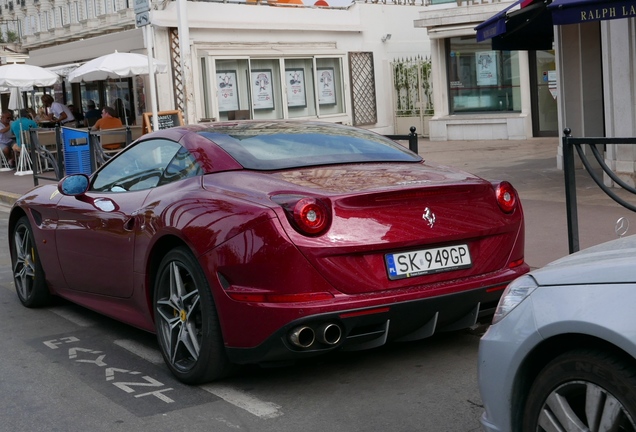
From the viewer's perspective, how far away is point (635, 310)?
2941mm

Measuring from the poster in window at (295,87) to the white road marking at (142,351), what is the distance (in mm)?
20217

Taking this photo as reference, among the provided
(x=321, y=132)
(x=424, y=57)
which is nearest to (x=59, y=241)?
(x=321, y=132)

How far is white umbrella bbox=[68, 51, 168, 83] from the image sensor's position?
780 inches

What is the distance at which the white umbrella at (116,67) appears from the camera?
1981 cm

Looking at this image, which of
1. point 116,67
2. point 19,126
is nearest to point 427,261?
point 116,67

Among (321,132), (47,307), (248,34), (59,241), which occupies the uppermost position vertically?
(248,34)

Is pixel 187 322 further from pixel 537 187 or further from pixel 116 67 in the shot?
pixel 116 67

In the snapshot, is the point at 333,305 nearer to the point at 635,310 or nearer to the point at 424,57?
the point at 635,310

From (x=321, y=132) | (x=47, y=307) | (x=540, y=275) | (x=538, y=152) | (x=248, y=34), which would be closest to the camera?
(x=540, y=275)

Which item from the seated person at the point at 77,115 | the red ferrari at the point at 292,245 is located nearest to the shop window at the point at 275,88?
the seated person at the point at 77,115

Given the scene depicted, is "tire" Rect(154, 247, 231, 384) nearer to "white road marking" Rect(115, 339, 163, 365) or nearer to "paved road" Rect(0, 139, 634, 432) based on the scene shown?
"paved road" Rect(0, 139, 634, 432)

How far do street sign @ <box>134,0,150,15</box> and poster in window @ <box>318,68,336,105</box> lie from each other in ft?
40.9

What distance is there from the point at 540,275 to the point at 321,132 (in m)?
2.88

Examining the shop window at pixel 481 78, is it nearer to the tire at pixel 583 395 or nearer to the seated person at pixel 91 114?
the seated person at pixel 91 114
